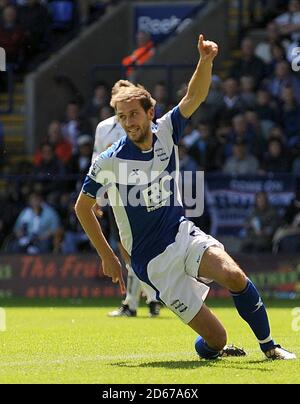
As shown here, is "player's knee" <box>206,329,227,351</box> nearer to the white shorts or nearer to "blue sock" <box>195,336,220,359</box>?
"blue sock" <box>195,336,220,359</box>

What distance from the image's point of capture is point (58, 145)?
21547 mm

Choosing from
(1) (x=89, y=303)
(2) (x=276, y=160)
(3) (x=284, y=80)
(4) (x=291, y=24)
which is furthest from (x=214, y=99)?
(1) (x=89, y=303)

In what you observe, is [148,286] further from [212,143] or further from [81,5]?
[81,5]

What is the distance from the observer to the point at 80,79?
24.6 metres

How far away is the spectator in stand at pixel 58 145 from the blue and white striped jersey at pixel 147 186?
11630mm

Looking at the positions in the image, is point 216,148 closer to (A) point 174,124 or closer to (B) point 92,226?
(A) point 174,124

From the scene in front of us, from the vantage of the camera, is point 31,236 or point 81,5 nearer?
point 31,236

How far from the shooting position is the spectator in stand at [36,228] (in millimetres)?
19844

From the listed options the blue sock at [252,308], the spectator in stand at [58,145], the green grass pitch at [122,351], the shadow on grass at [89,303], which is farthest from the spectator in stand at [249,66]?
the blue sock at [252,308]

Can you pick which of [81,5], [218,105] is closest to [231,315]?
[218,105]

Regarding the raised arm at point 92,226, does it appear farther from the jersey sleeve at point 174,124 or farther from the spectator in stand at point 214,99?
the spectator in stand at point 214,99

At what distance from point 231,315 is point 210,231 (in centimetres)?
417

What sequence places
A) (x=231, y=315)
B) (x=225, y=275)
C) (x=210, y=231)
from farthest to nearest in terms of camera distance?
(x=210, y=231), (x=231, y=315), (x=225, y=275)

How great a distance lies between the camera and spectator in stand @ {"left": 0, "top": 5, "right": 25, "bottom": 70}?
2352cm
